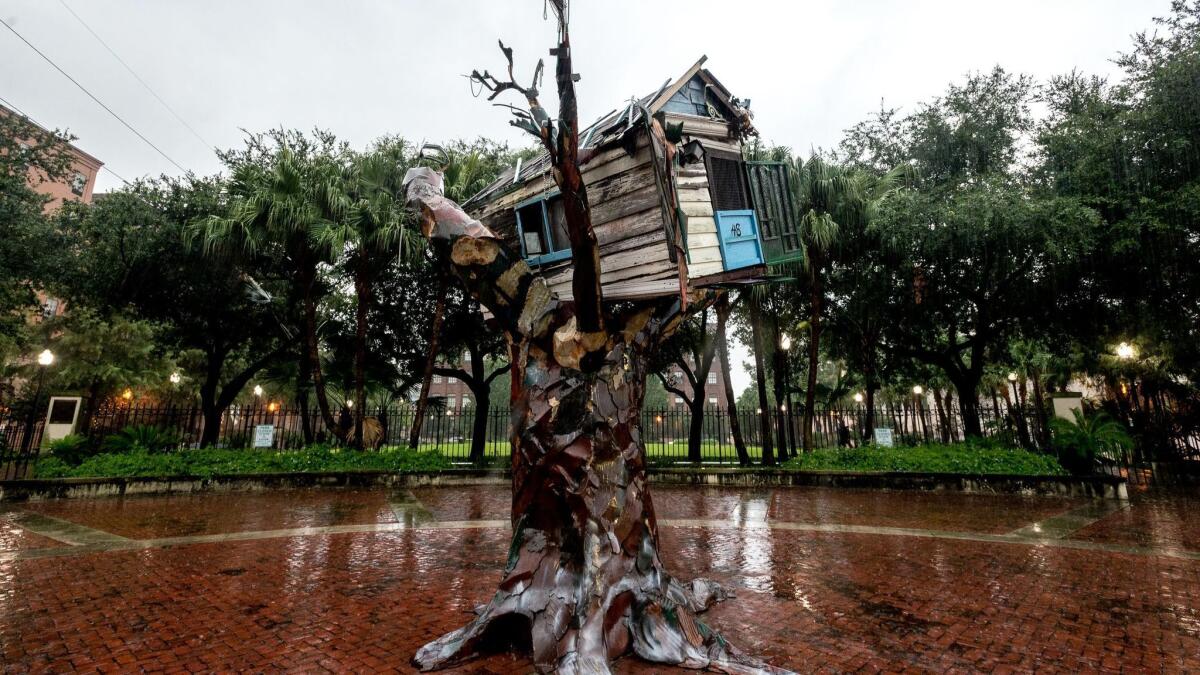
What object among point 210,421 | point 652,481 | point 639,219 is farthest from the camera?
point 210,421

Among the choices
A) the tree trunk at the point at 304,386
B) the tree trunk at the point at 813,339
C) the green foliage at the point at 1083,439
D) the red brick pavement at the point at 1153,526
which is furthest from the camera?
the tree trunk at the point at 304,386

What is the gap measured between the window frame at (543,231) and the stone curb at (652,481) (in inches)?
408

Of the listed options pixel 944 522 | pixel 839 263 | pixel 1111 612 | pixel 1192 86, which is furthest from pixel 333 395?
pixel 1192 86

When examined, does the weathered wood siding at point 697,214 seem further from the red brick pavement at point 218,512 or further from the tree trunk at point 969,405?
the tree trunk at point 969,405

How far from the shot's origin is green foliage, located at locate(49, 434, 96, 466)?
13.1 meters

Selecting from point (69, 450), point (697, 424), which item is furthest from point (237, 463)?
point (697, 424)

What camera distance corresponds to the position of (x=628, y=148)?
5.55m

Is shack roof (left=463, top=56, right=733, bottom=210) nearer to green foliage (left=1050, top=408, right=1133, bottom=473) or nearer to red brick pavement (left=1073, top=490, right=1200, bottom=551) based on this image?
red brick pavement (left=1073, top=490, right=1200, bottom=551)

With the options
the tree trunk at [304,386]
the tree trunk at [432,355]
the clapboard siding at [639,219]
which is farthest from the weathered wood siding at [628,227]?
the tree trunk at [304,386]

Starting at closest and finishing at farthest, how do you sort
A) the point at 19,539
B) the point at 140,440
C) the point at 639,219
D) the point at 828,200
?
the point at 639,219 < the point at 19,539 < the point at 140,440 < the point at 828,200

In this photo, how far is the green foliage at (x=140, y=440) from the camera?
45.5 feet

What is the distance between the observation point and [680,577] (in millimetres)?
6277

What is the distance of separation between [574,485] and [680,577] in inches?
111

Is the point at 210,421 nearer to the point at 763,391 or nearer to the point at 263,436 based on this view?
the point at 263,436
